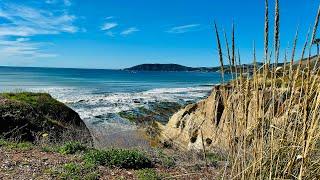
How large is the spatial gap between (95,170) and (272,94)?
4125 millimetres

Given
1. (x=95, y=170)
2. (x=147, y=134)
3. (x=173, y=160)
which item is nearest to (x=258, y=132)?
(x=95, y=170)

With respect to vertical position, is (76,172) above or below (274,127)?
below

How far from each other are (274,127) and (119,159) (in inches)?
Result: 174

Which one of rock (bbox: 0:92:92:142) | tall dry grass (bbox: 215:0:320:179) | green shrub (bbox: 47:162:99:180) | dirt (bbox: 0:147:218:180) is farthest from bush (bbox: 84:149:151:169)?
tall dry grass (bbox: 215:0:320:179)

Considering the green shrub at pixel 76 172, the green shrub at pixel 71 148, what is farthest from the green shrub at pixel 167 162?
the green shrub at pixel 71 148

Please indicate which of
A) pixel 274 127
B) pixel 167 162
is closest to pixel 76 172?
pixel 167 162

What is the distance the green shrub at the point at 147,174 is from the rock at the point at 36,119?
14.5ft

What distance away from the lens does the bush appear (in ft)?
23.5

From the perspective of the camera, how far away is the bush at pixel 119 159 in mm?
7168

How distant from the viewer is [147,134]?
17.0 meters

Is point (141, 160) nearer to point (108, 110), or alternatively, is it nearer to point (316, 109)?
point (316, 109)

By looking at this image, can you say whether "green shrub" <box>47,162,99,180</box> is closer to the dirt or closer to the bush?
the dirt

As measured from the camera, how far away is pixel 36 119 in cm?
1361

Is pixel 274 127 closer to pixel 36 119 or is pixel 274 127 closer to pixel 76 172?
pixel 76 172
